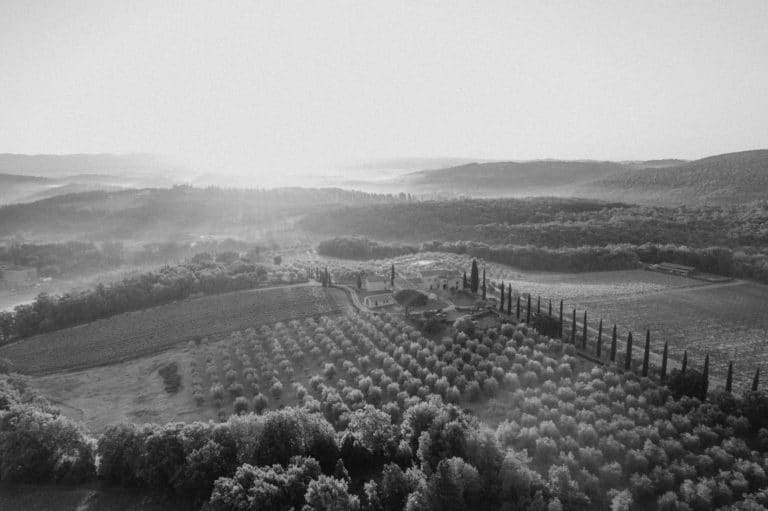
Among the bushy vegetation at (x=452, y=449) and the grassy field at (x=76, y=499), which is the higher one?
the bushy vegetation at (x=452, y=449)

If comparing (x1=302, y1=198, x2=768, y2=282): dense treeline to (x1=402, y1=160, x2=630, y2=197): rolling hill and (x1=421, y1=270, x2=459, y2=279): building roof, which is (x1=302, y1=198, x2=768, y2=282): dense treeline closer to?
(x1=421, y1=270, x2=459, y2=279): building roof

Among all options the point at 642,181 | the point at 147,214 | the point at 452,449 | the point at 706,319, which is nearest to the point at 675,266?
the point at 706,319

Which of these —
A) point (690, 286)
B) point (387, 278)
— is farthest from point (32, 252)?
point (690, 286)

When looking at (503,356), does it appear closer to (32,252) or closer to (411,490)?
(411,490)

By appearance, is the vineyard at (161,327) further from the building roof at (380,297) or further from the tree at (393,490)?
the tree at (393,490)

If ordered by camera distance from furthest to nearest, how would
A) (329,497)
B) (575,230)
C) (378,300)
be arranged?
(575,230) → (378,300) → (329,497)

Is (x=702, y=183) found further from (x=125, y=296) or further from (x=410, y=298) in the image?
(x=125, y=296)

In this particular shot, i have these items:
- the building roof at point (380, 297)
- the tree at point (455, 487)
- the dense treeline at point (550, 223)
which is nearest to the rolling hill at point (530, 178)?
the dense treeline at point (550, 223)
